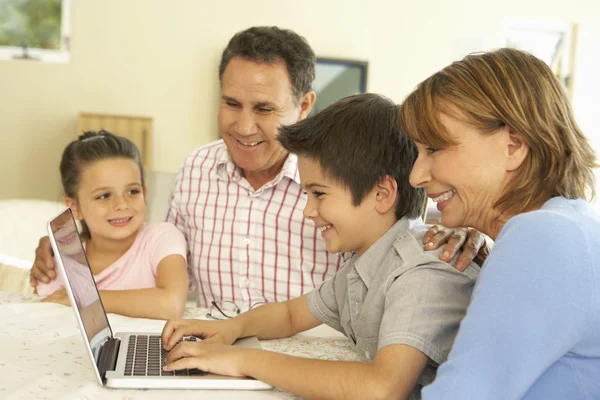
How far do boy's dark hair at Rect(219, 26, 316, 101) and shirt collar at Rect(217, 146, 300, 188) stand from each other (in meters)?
0.19

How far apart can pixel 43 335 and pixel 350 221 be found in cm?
59

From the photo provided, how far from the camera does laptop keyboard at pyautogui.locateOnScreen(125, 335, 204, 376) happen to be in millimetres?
1060

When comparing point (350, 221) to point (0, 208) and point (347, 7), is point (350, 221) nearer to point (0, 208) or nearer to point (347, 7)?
point (0, 208)

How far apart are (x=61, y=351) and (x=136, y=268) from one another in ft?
1.96

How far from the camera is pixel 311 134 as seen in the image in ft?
4.35

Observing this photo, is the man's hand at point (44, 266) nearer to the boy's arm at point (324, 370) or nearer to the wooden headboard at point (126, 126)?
the boy's arm at point (324, 370)

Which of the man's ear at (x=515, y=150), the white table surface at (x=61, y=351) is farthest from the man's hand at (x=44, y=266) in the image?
the man's ear at (x=515, y=150)

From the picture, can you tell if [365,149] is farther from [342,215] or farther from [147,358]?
[147,358]

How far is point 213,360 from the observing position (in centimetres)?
106

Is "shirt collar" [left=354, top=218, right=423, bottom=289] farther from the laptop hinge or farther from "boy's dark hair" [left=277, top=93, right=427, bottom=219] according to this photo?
the laptop hinge

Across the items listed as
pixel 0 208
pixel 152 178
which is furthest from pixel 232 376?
pixel 0 208

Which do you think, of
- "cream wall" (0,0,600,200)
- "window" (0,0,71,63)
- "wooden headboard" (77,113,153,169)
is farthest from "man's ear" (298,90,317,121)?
"window" (0,0,71,63)

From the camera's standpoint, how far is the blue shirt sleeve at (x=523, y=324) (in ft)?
2.68

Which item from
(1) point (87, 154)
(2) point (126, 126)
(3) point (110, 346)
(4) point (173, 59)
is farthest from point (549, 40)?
(3) point (110, 346)
